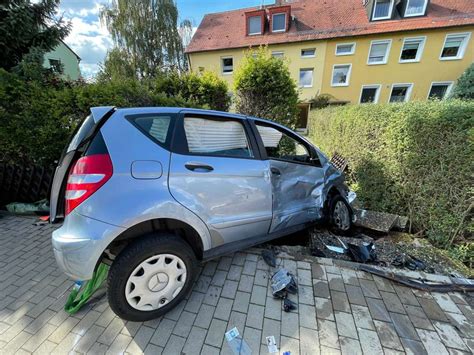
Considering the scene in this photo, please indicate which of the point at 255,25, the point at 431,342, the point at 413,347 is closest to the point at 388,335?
the point at 413,347

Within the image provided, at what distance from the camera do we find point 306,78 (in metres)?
15.4

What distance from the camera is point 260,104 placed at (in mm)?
8297

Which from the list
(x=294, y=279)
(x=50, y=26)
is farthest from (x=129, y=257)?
(x=50, y=26)

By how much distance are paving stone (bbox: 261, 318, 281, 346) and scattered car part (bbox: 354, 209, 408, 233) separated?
246cm

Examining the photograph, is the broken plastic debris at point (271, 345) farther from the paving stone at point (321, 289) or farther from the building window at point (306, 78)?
the building window at point (306, 78)

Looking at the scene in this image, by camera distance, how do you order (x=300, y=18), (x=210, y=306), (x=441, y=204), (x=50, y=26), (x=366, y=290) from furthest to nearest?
(x=300, y=18), (x=50, y=26), (x=441, y=204), (x=366, y=290), (x=210, y=306)

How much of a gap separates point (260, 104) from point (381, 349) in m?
7.95

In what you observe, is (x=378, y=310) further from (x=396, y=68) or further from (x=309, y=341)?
(x=396, y=68)

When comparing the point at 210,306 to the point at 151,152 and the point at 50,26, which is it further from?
the point at 50,26

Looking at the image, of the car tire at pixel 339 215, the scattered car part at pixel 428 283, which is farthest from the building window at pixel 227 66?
the scattered car part at pixel 428 283

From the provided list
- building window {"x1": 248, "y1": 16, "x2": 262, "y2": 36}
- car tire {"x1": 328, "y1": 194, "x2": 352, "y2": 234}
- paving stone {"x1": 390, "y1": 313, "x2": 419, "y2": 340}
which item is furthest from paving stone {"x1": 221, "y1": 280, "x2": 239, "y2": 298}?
building window {"x1": 248, "y1": 16, "x2": 262, "y2": 36}

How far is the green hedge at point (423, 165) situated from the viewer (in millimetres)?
2660

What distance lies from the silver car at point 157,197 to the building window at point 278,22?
16.6m

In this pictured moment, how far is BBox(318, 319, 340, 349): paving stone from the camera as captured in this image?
1573 mm
